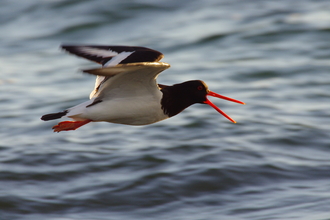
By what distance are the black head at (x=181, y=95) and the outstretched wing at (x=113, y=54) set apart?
54 centimetres

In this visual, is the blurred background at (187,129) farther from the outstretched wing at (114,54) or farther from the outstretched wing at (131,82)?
the outstretched wing at (114,54)

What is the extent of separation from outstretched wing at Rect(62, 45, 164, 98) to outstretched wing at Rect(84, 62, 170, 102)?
0.13 metres

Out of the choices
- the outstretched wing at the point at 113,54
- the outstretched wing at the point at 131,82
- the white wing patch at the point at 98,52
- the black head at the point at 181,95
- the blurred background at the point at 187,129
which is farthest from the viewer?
the blurred background at the point at 187,129

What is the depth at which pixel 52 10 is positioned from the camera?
17.6 m

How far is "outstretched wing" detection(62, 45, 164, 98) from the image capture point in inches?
219

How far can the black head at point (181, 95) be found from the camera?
5.99m

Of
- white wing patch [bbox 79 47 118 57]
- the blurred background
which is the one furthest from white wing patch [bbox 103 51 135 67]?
the blurred background

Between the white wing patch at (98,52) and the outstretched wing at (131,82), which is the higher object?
the white wing patch at (98,52)

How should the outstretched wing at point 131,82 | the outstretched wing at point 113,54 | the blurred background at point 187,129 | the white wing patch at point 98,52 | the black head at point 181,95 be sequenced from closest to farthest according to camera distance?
1. the outstretched wing at point 131,82
2. the outstretched wing at point 113,54
3. the white wing patch at point 98,52
4. the black head at point 181,95
5. the blurred background at point 187,129

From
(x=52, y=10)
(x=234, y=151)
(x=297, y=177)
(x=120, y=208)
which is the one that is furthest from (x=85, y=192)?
(x=52, y=10)

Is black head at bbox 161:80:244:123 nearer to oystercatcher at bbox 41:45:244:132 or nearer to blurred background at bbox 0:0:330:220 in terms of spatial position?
oystercatcher at bbox 41:45:244:132

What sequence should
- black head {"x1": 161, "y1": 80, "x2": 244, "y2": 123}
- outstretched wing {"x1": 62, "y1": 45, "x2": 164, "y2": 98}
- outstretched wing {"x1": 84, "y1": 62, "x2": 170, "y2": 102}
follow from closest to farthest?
1. outstretched wing {"x1": 84, "y1": 62, "x2": 170, "y2": 102}
2. outstretched wing {"x1": 62, "y1": 45, "x2": 164, "y2": 98}
3. black head {"x1": 161, "y1": 80, "x2": 244, "y2": 123}

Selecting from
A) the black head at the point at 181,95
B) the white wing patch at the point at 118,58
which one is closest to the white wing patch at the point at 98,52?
the white wing patch at the point at 118,58

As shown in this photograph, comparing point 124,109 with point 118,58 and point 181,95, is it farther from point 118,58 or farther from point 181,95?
point 181,95
